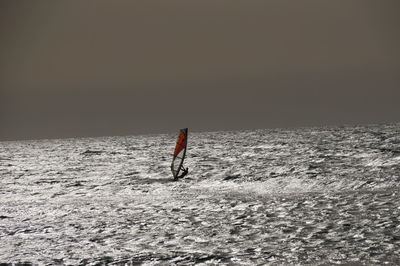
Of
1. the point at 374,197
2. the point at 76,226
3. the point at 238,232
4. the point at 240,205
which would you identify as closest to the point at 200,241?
the point at 238,232

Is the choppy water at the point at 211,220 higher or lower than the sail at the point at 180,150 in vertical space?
lower

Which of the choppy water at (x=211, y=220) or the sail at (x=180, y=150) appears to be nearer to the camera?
the choppy water at (x=211, y=220)

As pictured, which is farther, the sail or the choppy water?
the sail

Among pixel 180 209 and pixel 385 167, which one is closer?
pixel 180 209

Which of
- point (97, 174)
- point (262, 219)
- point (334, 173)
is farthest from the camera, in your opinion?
point (97, 174)

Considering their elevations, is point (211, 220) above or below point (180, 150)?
below

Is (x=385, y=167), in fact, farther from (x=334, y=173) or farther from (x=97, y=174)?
(x=97, y=174)

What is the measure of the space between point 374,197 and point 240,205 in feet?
19.1

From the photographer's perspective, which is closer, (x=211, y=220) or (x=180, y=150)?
(x=211, y=220)

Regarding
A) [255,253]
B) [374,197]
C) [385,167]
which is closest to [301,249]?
[255,253]

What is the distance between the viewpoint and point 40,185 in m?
40.1

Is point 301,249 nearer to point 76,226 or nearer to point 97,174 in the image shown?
point 76,226

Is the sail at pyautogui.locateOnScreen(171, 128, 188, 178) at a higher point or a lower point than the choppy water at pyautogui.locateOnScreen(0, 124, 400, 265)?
higher

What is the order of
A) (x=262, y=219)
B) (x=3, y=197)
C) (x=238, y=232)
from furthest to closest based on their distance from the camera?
(x=3, y=197) < (x=262, y=219) < (x=238, y=232)
